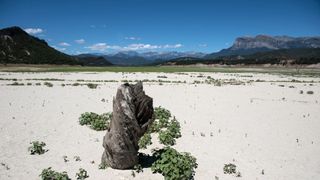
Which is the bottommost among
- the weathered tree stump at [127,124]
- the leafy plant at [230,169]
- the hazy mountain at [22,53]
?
the leafy plant at [230,169]

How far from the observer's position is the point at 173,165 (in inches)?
→ 407

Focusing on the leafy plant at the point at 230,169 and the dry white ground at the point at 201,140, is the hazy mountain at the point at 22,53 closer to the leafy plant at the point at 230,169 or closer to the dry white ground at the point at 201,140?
the dry white ground at the point at 201,140

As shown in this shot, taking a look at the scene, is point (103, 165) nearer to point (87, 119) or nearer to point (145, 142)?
point (145, 142)

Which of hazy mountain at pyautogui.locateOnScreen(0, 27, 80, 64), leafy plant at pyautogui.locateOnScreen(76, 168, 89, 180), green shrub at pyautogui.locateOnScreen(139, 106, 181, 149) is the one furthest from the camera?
hazy mountain at pyautogui.locateOnScreen(0, 27, 80, 64)

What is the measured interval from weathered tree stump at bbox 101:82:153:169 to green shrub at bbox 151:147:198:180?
863 millimetres

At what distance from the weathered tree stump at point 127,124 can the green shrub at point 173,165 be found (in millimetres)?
863

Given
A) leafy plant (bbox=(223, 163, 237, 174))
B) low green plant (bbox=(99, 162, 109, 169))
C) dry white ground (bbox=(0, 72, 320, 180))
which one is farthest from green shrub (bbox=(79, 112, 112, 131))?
leafy plant (bbox=(223, 163, 237, 174))

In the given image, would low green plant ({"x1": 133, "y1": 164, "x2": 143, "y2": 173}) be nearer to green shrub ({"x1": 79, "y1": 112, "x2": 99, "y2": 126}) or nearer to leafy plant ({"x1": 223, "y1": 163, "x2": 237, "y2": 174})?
leafy plant ({"x1": 223, "y1": 163, "x2": 237, "y2": 174})

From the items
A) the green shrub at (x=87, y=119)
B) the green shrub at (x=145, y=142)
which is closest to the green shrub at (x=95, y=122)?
the green shrub at (x=87, y=119)

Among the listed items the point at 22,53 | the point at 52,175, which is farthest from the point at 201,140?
the point at 22,53

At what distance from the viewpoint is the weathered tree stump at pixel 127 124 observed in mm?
10023

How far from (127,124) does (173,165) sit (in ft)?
6.72

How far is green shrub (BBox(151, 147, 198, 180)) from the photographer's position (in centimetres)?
998

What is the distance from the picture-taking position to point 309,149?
1363cm
